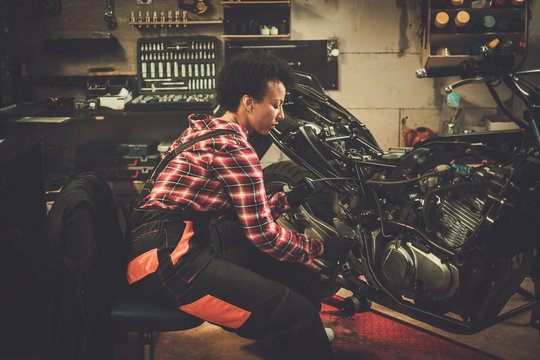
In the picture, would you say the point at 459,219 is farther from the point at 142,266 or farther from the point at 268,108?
the point at 142,266

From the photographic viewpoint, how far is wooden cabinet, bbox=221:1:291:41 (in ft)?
14.1

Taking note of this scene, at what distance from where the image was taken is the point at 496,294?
5.57 feet

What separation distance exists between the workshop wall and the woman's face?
295cm

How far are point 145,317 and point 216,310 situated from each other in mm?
213

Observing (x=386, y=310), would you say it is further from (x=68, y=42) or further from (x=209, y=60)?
(x=68, y=42)

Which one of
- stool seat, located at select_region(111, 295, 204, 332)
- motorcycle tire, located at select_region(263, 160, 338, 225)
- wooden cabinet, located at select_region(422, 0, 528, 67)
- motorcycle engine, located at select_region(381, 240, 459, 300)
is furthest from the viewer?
wooden cabinet, located at select_region(422, 0, 528, 67)

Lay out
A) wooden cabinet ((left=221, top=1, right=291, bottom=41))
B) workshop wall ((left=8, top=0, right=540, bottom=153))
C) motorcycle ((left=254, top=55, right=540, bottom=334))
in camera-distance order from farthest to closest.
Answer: workshop wall ((left=8, top=0, right=540, bottom=153)), wooden cabinet ((left=221, top=1, right=291, bottom=41)), motorcycle ((left=254, top=55, right=540, bottom=334))

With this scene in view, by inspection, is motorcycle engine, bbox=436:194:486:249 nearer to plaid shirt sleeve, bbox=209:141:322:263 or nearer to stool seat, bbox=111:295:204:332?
plaid shirt sleeve, bbox=209:141:322:263

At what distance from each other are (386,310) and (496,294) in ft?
3.21

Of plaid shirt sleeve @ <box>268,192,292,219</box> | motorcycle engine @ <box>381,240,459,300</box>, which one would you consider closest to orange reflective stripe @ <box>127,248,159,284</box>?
plaid shirt sleeve @ <box>268,192,292,219</box>

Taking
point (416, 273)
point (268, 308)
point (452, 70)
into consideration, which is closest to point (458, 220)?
point (416, 273)

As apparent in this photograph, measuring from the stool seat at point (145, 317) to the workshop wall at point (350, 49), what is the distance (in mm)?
3343

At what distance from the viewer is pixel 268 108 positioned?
1713 millimetres

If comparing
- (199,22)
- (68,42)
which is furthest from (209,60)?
(68,42)
